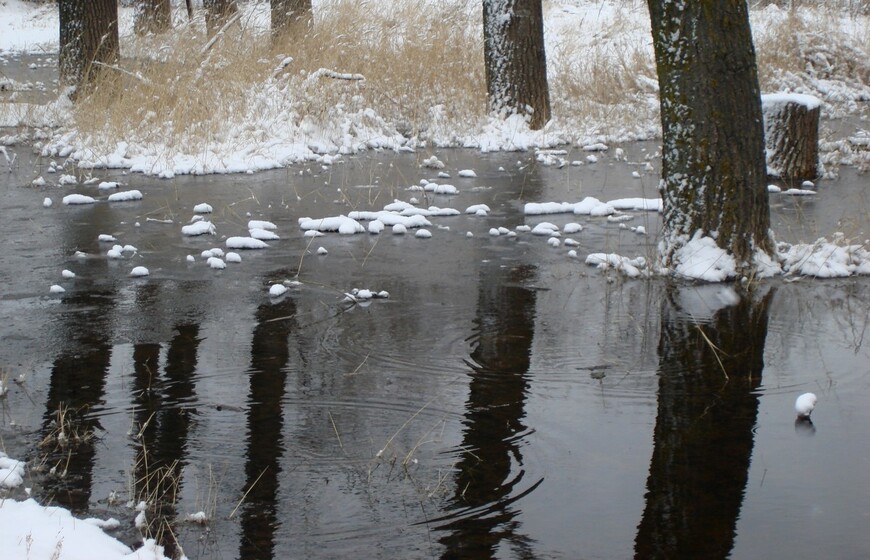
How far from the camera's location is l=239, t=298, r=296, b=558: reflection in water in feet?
10.4

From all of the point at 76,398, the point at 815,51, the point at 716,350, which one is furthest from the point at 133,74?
the point at 815,51

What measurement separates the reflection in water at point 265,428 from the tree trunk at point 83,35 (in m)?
9.14

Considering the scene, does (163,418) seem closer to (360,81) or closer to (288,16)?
(360,81)

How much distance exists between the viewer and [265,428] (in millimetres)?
4008

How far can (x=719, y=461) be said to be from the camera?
3.69 meters

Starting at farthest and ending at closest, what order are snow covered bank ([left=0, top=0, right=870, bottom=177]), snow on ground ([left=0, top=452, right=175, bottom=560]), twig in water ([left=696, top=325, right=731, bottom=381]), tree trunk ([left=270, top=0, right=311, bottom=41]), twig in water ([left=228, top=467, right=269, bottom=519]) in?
tree trunk ([left=270, top=0, right=311, bottom=41])
snow covered bank ([left=0, top=0, right=870, bottom=177])
twig in water ([left=696, top=325, right=731, bottom=381])
twig in water ([left=228, top=467, right=269, bottom=519])
snow on ground ([left=0, top=452, right=175, bottom=560])

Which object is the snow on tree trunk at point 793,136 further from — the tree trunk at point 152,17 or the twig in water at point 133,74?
the tree trunk at point 152,17

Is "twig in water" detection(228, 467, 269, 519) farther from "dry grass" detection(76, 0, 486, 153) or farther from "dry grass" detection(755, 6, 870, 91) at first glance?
"dry grass" detection(755, 6, 870, 91)

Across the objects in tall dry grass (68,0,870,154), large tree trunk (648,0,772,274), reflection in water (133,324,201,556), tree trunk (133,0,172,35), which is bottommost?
reflection in water (133,324,201,556)

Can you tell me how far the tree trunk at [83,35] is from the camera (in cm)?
1345

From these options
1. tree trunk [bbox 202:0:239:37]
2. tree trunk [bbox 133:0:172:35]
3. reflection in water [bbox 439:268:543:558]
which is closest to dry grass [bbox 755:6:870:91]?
tree trunk [bbox 202:0:239:37]

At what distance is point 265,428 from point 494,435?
0.97 meters

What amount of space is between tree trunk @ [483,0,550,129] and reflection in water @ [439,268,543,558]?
716 cm

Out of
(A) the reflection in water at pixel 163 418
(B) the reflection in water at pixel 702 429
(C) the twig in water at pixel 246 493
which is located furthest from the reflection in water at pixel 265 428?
(B) the reflection in water at pixel 702 429
